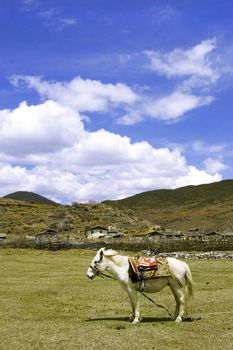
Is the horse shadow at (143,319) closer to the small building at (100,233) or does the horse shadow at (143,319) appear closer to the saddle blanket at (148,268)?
the saddle blanket at (148,268)

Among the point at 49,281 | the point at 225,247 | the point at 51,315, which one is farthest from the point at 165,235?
the point at 51,315

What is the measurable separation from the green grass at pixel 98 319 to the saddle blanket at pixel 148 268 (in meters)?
1.50

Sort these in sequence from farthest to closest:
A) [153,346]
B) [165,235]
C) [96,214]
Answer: [96,214] < [165,235] < [153,346]

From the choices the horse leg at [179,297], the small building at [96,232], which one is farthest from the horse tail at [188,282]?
the small building at [96,232]

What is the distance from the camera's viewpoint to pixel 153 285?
53.6ft

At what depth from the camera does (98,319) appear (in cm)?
1731

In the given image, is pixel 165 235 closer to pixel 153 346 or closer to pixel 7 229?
pixel 7 229

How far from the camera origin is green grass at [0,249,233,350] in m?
13.1

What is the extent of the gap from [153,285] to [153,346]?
12.4ft

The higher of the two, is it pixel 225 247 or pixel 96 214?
pixel 96 214

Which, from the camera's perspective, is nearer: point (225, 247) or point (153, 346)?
point (153, 346)

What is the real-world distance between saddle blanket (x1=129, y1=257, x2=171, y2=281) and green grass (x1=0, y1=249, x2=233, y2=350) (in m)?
1.50

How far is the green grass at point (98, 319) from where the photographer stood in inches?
517

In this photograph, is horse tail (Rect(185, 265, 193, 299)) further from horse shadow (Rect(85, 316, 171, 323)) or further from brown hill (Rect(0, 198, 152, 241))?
brown hill (Rect(0, 198, 152, 241))
